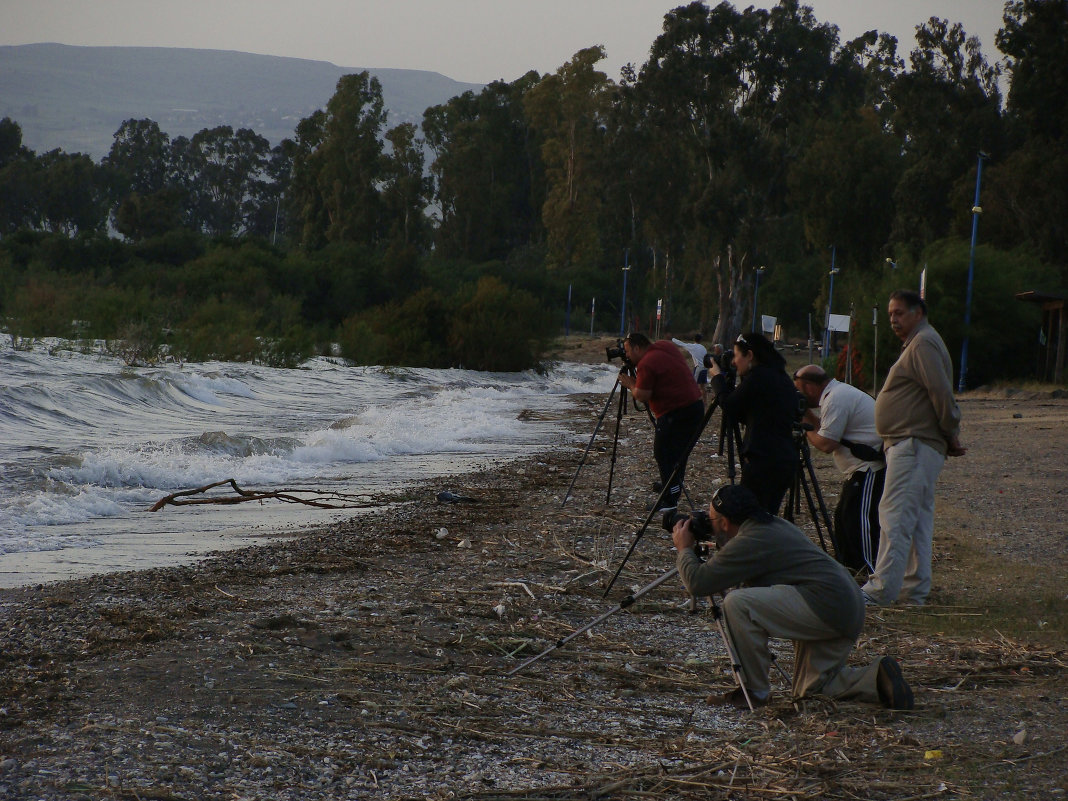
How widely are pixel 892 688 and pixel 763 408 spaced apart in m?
2.22

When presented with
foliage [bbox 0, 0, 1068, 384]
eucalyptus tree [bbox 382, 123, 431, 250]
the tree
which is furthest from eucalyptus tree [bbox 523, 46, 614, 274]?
the tree

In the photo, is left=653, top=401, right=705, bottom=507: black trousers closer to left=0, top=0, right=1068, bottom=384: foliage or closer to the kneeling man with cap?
the kneeling man with cap

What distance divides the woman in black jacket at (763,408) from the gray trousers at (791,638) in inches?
74.1

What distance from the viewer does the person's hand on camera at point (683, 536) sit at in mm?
4727

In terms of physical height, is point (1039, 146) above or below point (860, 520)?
above

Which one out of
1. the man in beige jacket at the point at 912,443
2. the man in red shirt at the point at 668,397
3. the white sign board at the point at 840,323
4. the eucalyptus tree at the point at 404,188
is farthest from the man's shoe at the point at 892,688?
the eucalyptus tree at the point at 404,188

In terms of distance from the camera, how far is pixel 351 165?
69.1m

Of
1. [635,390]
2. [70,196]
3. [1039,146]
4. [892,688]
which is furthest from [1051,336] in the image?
[70,196]

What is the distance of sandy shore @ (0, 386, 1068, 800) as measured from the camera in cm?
391

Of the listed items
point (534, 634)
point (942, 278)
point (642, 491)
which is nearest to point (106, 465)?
point (642, 491)

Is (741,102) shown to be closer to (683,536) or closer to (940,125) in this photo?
(940,125)

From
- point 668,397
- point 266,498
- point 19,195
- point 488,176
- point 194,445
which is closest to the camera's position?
point 668,397

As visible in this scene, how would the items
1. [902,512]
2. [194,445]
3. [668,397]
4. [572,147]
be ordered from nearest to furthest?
1. [902,512]
2. [668,397]
3. [194,445]
4. [572,147]

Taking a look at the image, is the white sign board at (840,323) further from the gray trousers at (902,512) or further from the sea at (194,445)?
the gray trousers at (902,512)
